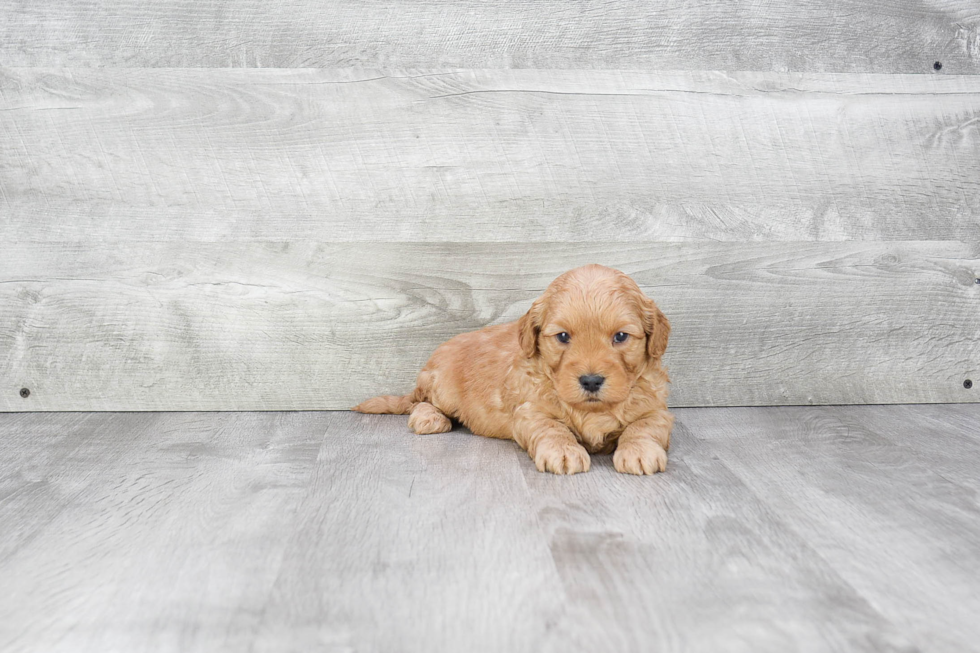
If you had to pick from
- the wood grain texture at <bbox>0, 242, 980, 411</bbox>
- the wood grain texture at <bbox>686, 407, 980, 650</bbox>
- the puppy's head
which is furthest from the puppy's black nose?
the wood grain texture at <bbox>0, 242, 980, 411</bbox>

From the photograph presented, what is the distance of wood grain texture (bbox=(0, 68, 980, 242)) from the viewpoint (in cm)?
209

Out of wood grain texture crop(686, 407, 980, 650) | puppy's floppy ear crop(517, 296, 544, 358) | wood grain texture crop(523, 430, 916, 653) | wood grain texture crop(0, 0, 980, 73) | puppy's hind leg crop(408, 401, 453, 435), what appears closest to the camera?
wood grain texture crop(523, 430, 916, 653)

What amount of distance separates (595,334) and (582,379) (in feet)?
0.34

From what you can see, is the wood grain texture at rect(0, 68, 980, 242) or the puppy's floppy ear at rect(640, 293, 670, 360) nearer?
the puppy's floppy ear at rect(640, 293, 670, 360)

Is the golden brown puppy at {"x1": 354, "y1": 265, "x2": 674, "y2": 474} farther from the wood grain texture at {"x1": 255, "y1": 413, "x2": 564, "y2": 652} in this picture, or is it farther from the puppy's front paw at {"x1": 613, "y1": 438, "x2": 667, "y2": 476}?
the wood grain texture at {"x1": 255, "y1": 413, "x2": 564, "y2": 652}

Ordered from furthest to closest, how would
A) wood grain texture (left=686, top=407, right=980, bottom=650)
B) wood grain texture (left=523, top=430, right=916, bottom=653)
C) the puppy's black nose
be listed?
the puppy's black nose < wood grain texture (left=686, top=407, right=980, bottom=650) < wood grain texture (left=523, top=430, right=916, bottom=653)

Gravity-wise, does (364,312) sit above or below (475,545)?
above

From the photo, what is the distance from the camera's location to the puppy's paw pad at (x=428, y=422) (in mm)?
1907

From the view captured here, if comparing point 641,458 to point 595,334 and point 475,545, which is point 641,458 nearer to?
point 595,334

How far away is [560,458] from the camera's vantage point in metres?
1.57

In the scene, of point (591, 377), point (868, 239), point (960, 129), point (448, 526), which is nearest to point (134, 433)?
point (448, 526)

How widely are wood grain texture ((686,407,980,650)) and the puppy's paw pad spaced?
0.63 metres

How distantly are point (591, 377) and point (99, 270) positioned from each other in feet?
4.70

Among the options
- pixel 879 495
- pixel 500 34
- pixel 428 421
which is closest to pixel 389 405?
pixel 428 421
